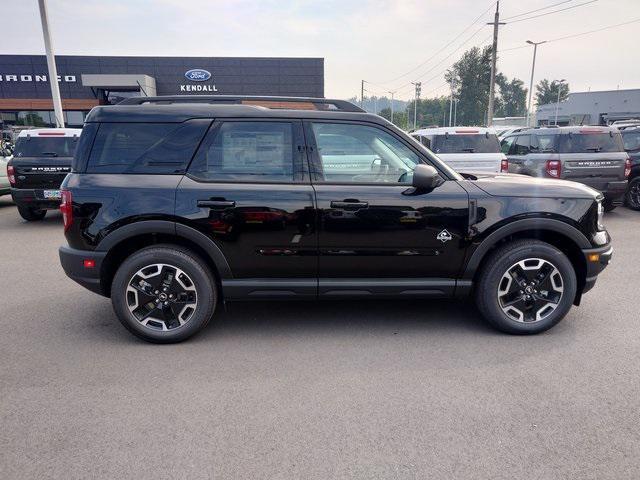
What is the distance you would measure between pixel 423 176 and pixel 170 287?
2209mm

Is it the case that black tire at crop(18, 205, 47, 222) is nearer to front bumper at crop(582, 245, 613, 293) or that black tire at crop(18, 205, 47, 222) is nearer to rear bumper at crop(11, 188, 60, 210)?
rear bumper at crop(11, 188, 60, 210)

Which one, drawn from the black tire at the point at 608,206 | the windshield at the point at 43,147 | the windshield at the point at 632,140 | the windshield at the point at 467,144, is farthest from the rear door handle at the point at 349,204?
the windshield at the point at 632,140

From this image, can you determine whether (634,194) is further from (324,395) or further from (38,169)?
(38,169)

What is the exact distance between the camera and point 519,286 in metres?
3.95

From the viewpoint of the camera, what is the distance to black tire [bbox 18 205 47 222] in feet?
30.1

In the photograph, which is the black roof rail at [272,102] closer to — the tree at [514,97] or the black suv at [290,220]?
the black suv at [290,220]

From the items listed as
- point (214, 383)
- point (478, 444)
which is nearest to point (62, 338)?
point (214, 383)

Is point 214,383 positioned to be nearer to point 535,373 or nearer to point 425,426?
point 425,426

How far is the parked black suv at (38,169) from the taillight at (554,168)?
8.83 metres

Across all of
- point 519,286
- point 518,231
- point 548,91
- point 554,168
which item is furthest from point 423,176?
point 548,91

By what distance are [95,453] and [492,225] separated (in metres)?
3.21

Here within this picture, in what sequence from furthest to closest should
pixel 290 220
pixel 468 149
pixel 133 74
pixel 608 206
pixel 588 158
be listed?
pixel 133 74 → pixel 608 206 → pixel 468 149 → pixel 588 158 → pixel 290 220

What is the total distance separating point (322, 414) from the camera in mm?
2887

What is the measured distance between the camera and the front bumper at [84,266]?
3.74 meters
